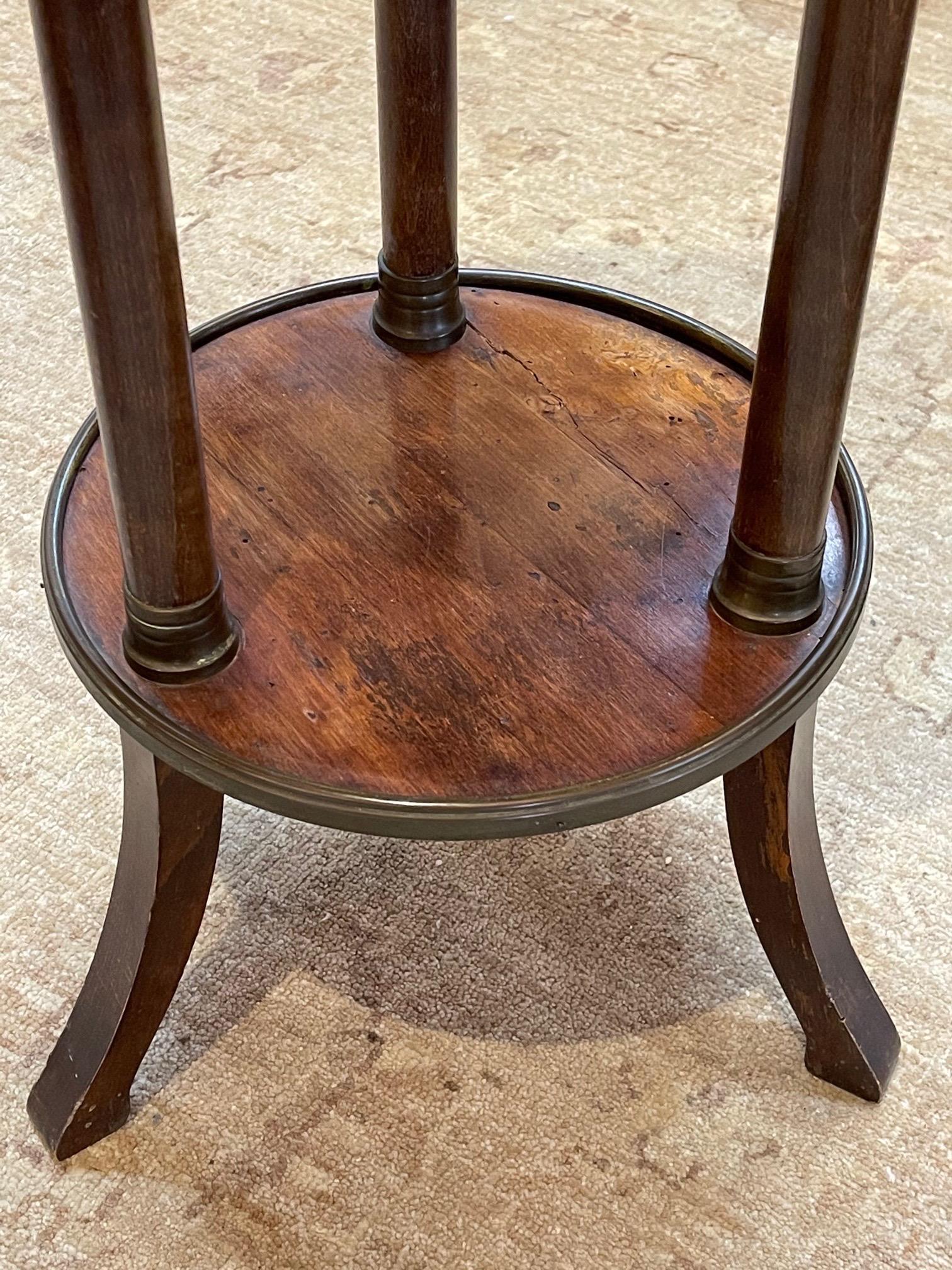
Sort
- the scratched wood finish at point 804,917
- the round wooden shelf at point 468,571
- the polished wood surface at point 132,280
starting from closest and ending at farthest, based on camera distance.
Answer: the polished wood surface at point 132,280 < the round wooden shelf at point 468,571 < the scratched wood finish at point 804,917

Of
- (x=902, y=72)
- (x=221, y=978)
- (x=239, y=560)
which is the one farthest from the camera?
(x=221, y=978)

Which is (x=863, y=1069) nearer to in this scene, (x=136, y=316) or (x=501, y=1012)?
(x=501, y=1012)

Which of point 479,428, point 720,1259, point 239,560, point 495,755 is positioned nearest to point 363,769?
point 495,755

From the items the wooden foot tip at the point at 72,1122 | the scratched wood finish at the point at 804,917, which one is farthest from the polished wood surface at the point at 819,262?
the wooden foot tip at the point at 72,1122

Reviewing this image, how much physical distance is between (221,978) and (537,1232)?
260mm

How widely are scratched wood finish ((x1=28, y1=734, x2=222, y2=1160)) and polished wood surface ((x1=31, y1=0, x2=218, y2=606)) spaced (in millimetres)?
147

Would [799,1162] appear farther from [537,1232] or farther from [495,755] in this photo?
[495,755]

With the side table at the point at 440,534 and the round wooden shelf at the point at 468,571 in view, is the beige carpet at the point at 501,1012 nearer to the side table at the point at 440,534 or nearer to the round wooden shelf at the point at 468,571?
the side table at the point at 440,534

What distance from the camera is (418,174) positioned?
3.07 ft

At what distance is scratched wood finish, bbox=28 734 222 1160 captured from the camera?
2.64ft

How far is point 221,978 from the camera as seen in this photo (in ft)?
3.23

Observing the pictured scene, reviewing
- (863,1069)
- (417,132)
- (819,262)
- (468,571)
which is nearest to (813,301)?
(819,262)

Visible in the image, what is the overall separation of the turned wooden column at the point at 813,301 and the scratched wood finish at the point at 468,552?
0.05 m

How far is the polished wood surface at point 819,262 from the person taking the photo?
1.86 ft
